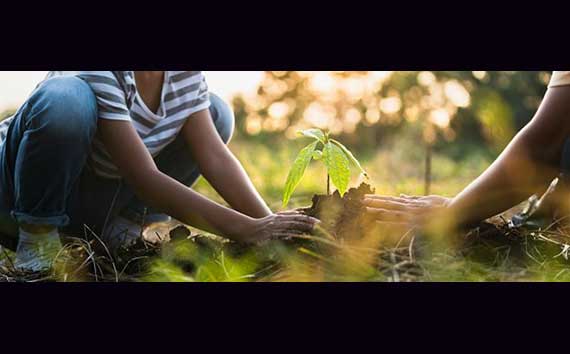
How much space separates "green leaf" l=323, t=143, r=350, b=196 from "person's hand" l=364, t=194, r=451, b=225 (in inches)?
3.0

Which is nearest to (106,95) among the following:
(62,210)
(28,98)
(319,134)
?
(28,98)

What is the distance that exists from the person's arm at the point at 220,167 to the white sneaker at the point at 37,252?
1.42 feet

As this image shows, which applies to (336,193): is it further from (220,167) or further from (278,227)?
(220,167)

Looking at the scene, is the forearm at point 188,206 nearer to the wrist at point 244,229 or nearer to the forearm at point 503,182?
the wrist at point 244,229

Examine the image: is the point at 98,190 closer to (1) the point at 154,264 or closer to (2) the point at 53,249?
(2) the point at 53,249

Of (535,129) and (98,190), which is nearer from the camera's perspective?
(535,129)

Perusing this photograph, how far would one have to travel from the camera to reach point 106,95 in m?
1.63

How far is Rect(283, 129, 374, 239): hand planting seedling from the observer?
5.00 feet

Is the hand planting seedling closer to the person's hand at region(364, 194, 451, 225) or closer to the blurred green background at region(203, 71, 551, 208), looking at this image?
the person's hand at region(364, 194, 451, 225)

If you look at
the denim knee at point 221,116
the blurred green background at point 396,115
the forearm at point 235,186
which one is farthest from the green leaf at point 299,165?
the blurred green background at point 396,115

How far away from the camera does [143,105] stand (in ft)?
5.74

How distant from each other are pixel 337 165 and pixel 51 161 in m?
0.68

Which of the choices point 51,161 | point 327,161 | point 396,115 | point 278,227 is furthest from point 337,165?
point 396,115

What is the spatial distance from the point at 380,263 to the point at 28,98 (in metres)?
0.92
